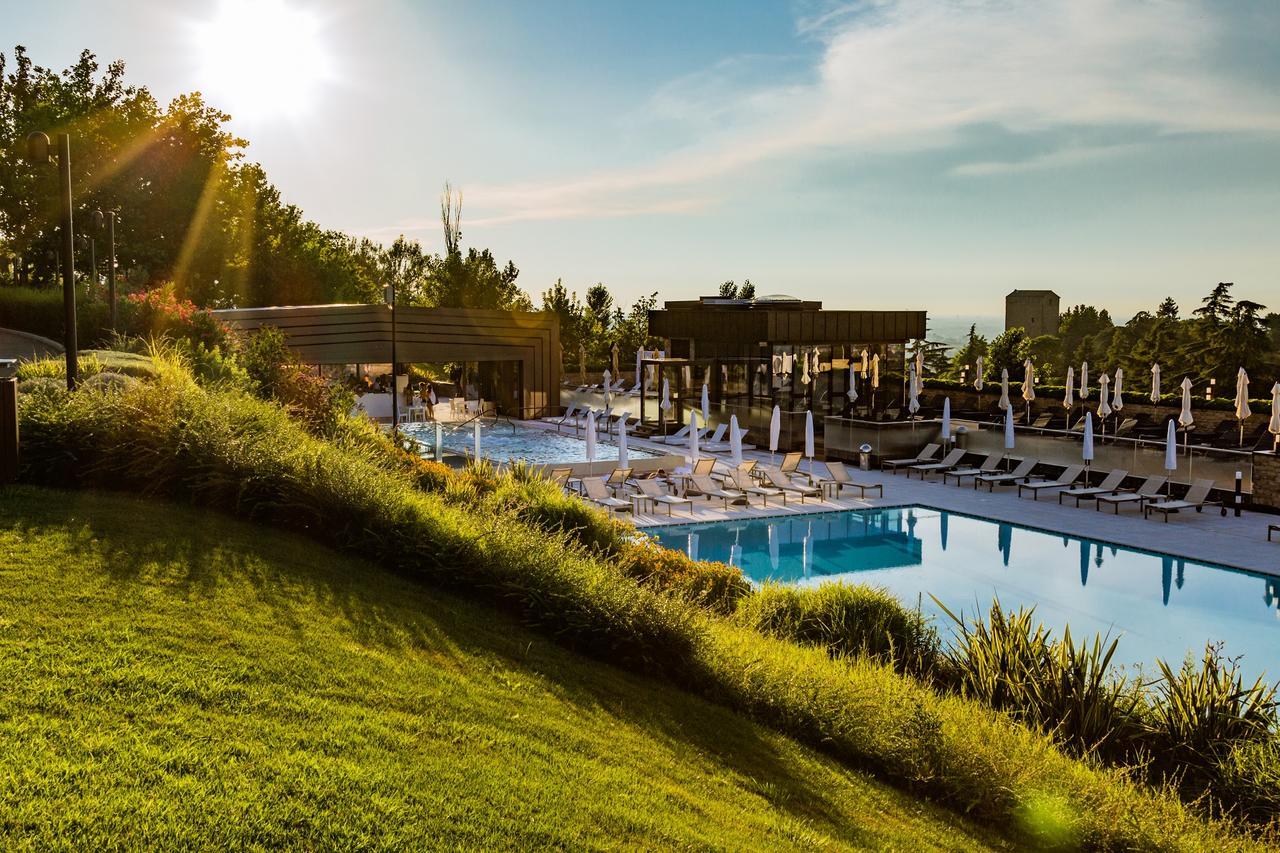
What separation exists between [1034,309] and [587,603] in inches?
3838

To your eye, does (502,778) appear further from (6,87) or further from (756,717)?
(6,87)

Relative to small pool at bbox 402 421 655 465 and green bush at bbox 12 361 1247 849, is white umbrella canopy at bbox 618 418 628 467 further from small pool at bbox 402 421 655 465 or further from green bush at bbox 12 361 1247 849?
green bush at bbox 12 361 1247 849

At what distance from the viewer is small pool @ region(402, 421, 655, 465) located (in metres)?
21.9

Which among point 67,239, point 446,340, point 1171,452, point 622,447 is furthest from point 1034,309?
point 67,239

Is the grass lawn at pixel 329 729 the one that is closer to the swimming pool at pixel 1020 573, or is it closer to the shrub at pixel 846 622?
the shrub at pixel 846 622

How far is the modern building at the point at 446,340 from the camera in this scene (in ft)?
93.5

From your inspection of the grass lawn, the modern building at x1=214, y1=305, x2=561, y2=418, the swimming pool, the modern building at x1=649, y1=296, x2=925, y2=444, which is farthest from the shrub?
the modern building at x1=214, y1=305, x2=561, y2=418

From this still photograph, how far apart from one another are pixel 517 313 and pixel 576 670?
90.0 ft

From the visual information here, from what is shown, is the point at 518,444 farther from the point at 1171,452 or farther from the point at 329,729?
the point at 329,729

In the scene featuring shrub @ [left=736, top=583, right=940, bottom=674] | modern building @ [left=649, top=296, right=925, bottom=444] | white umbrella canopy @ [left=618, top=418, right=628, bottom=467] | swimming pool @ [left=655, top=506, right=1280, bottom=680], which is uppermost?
modern building @ [left=649, top=296, right=925, bottom=444]

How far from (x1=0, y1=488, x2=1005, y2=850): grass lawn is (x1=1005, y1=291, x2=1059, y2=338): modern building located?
96625 millimetres

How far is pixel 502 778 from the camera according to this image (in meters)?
4.30

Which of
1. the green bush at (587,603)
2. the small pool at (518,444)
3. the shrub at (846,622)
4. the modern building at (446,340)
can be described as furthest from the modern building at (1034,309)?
the green bush at (587,603)

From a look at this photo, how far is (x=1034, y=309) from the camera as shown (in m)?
94.9
